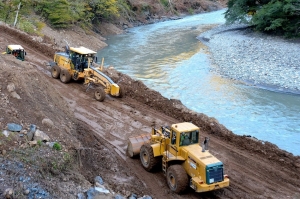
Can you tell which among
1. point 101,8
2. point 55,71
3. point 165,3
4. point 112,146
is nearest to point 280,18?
point 101,8

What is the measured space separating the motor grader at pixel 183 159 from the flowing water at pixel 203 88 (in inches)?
256

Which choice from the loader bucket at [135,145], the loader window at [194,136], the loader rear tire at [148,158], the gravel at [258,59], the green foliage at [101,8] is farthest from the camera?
the green foliage at [101,8]

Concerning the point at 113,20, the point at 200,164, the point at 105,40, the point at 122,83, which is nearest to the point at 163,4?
the point at 113,20

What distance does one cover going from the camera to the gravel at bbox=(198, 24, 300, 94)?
24.5m

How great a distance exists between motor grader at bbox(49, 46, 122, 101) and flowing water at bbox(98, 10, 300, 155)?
4.76m

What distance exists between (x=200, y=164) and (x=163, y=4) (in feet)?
182

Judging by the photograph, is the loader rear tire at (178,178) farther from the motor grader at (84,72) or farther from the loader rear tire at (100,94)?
the motor grader at (84,72)

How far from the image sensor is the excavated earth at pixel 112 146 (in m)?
9.44

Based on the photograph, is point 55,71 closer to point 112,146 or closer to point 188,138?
point 112,146

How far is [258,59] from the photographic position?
2919 cm

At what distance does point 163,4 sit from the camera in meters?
62.7

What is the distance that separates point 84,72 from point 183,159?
9819 millimetres

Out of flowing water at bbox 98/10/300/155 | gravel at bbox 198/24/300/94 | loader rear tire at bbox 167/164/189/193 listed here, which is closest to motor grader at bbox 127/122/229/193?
loader rear tire at bbox 167/164/189/193

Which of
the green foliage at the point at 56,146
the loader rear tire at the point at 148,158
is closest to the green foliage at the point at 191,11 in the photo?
the loader rear tire at the point at 148,158
